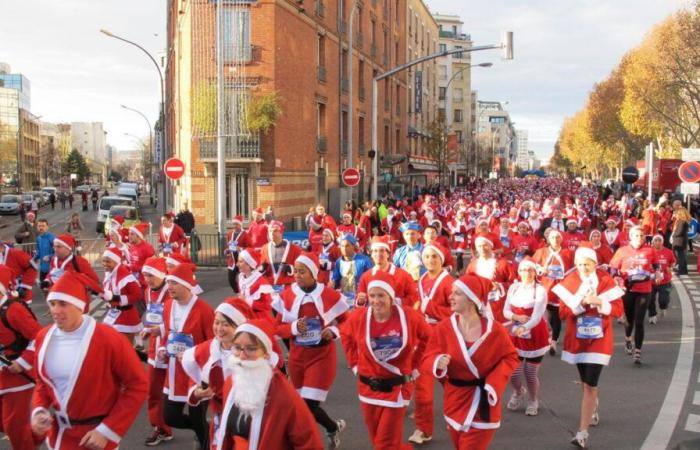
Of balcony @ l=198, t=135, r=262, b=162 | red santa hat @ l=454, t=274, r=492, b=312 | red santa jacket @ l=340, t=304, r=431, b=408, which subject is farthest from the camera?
balcony @ l=198, t=135, r=262, b=162

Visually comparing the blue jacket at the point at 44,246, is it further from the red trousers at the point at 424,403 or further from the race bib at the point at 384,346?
the race bib at the point at 384,346

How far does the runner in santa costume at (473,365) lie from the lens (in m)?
4.75

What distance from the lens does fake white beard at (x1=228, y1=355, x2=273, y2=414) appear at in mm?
3355

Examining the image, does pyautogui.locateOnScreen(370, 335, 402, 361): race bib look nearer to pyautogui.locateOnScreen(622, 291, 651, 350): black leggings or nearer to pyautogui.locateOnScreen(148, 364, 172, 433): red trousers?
pyautogui.locateOnScreen(148, 364, 172, 433): red trousers

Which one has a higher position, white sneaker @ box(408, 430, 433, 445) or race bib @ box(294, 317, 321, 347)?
race bib @ box(294, 317, 321, 347)

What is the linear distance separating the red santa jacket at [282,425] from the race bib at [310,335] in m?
2.85

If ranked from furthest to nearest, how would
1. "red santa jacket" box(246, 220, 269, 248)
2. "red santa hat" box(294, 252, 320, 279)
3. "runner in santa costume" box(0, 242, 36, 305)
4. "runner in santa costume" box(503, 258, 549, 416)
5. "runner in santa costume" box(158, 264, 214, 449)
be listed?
1. "red santa jacket" box(246, 220, 269, 248)
2. "runner in santa costume" box(0, 242, 36, 305)
3. "runner in santa costume" box(503, 258, 549, 416)
4. "red santa hat" box(294, 252, 320, 279)
5. "runner in santa costume" box(158, 264, 214, 449)

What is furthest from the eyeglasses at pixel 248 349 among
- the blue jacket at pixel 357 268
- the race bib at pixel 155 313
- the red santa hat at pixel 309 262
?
the blue jacket at pixel 357 268

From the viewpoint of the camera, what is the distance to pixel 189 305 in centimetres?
573

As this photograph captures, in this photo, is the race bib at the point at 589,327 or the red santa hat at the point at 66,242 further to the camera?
the red santa hat at the point at 66,242

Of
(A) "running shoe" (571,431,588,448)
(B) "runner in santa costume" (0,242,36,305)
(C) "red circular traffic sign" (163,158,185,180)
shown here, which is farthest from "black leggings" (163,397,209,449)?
(C) "red circular traffic sign" (163,158,185,180)

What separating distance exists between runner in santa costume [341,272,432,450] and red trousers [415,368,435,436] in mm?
941

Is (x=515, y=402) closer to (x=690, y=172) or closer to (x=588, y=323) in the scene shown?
(x=588, y=323)

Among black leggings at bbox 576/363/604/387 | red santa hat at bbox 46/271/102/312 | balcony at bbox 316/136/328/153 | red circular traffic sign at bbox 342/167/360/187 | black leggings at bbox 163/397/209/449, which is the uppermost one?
balcony at bbox 316/136/328/153
